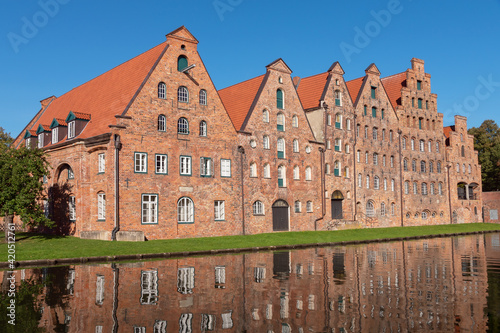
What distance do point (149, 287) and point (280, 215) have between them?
30.1m

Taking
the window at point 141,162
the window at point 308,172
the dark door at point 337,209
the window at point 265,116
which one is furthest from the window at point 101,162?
the dark door at point 337,209

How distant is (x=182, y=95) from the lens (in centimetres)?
3631

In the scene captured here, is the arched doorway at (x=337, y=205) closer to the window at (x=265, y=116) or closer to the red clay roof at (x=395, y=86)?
the window at (x=265, y=116)

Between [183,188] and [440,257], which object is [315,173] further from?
[440,257]

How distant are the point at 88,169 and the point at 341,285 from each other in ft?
81.9

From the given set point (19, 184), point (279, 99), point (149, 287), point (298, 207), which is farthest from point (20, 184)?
point (298, 207)

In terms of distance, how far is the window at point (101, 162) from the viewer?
33.5 m

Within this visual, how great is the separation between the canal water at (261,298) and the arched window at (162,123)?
55.1 ft

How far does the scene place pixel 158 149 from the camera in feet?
113

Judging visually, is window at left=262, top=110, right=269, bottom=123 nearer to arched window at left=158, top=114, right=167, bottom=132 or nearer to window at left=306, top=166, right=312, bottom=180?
window at left=306, top=166, right=312, bottom=180

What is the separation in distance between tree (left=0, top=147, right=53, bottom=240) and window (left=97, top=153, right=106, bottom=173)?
3.75 m

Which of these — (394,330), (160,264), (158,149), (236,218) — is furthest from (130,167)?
(394,330)

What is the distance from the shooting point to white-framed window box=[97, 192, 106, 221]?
33.2 metres

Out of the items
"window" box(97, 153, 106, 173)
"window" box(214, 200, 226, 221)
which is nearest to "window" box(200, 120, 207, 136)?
"window" box(214, 200, 226, 221)
